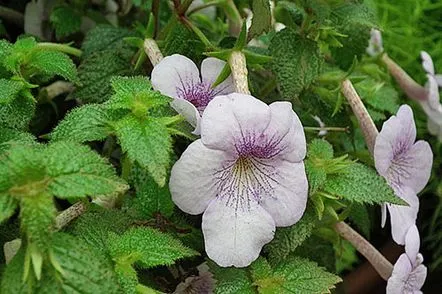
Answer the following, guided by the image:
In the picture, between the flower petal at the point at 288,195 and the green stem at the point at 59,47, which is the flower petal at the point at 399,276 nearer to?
the flower petal at the point at 288,195

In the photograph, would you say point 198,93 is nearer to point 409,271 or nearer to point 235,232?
point 235,232

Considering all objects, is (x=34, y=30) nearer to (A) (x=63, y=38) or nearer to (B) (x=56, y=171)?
(A) (x=63, y=38)

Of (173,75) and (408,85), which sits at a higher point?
(173,75)

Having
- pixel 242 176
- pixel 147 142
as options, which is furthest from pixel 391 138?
pixel 147 142

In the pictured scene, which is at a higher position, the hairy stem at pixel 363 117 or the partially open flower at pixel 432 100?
the hairy stem at pixel 363 117

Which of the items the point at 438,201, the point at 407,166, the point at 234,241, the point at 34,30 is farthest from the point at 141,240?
the point at 438,201

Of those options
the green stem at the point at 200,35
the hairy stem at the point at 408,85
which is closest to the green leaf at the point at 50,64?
the green stem at the point at 200,35
